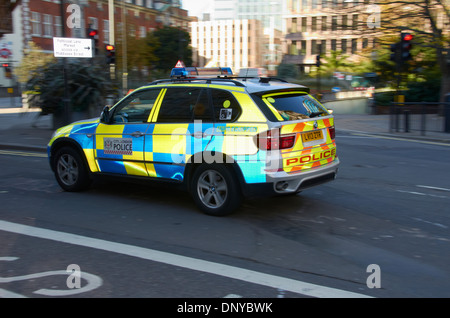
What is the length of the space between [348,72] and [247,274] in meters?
52.9

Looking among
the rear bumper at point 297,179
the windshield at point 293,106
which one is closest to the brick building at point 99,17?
the windshield at point 293,106

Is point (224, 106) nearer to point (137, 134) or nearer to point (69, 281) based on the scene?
point (137, 134)

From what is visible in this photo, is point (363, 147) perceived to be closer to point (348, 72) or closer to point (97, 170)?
point (97, 170)

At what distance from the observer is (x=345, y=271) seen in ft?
15.0

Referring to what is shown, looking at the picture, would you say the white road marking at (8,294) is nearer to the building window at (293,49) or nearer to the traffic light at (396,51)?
the traffic light at (396,51)

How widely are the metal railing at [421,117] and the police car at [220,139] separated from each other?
1178 centimetres

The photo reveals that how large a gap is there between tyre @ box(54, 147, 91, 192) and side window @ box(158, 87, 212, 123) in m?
1.76

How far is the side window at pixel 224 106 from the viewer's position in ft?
20.3

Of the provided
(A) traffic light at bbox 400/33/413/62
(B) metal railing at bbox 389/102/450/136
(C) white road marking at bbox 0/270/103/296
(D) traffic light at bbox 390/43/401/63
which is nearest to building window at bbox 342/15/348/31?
(D) traffic light at bbox 390/43/401/63

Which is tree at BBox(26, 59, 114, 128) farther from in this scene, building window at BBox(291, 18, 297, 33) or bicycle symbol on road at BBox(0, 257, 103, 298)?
building window at BBox(291, 18, 297, 33)

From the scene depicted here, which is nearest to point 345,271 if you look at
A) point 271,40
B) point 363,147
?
point 363,147

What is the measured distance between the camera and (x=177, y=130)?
6.54 metres

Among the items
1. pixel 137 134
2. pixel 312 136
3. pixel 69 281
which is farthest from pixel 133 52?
pixel 69 281

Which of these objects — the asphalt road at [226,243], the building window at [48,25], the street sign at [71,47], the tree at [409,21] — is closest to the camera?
Answer: the asphalt road at [226,243]
